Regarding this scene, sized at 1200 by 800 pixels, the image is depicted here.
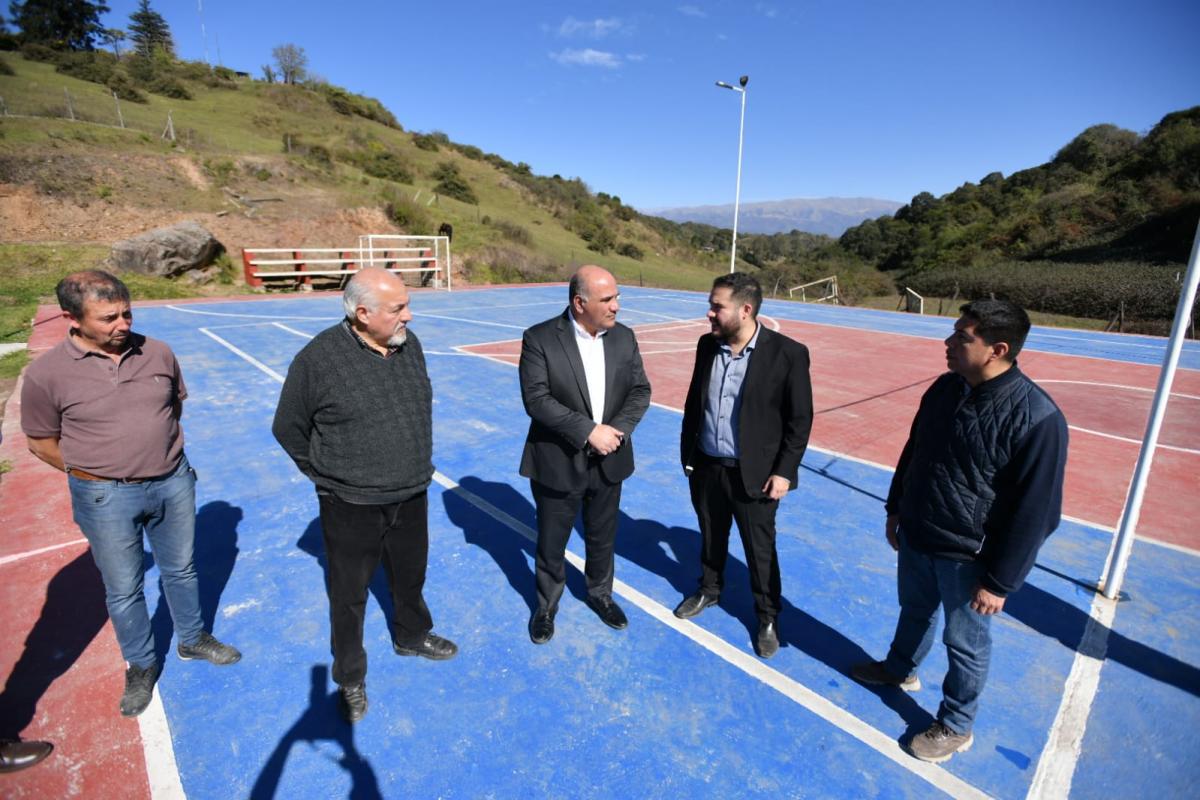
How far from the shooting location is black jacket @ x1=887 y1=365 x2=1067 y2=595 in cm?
221

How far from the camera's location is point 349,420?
2.62 meters

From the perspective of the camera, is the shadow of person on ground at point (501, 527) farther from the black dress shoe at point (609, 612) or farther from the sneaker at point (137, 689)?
the sneaker at point (137, 689)

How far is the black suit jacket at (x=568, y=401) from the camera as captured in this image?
309 centimetres

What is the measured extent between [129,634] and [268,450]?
3.68 metres

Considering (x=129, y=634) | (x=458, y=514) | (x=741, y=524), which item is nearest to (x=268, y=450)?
(x=458, y=514)

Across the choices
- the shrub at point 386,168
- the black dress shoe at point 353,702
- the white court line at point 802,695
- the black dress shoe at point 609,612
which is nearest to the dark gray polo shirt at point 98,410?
the black dress shoe at point 353,702

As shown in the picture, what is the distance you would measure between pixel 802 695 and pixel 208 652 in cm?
318

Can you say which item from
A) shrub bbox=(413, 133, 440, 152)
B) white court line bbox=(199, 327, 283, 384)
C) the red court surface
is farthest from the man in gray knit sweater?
shrub bbox=(413, 133, 440, 152)

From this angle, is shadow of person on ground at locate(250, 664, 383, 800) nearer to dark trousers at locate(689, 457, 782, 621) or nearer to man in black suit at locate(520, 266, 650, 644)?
man in black suit at locate(520, 266, 650, 644)

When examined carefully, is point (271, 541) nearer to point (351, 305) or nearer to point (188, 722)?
point (188, 722)

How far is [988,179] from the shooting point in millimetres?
54125

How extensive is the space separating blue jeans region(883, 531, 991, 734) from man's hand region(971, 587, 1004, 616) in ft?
0.21

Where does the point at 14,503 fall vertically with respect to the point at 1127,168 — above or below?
below

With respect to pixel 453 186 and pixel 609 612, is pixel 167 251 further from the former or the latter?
pixel 453 186
